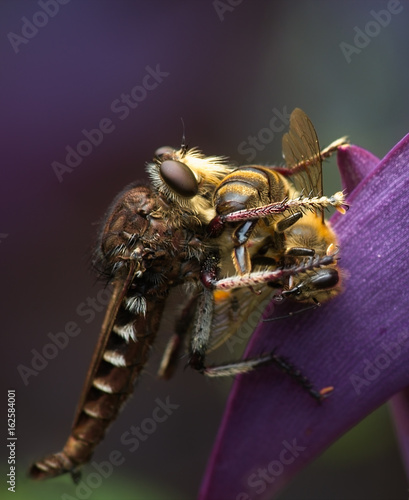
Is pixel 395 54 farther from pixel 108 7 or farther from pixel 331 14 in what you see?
pixel 108 7

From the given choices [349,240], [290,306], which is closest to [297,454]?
[290,306]

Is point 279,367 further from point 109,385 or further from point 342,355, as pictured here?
point 109,385

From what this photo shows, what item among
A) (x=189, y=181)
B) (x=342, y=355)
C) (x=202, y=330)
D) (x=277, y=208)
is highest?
(x=189, y=181)

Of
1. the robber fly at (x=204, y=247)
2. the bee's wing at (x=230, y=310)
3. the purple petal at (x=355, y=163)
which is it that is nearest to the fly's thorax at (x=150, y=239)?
the robber fly at (x=204, y=247)

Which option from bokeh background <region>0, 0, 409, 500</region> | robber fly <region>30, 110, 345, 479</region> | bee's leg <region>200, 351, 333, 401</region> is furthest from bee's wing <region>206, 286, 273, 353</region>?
bokeh background <region>0, 0, 409, 500</region>

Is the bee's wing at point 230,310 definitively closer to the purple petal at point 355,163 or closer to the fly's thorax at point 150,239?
the fly's thorax at point 150,239

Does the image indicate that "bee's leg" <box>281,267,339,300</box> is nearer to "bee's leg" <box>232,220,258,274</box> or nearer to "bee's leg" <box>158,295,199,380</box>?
"bee's leg" <box>232,220,258,274</box>

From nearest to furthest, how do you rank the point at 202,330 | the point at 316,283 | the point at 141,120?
1. the point at 316,283
2. the point at 202,330
3. the point at 141,120

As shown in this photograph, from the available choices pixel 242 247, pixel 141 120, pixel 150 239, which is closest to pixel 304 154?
pixel 242 247
